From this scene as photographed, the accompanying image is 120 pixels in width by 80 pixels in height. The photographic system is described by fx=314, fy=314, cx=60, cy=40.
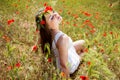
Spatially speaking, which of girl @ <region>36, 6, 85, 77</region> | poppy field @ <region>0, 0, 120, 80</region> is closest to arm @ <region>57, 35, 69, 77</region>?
girl @ <region>36, 6, 85, 77</region>

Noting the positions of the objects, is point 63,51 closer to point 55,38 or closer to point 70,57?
point 55,38

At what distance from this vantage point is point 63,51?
3977mm

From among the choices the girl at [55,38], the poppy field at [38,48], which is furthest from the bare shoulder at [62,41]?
the poppy field at [38,48]

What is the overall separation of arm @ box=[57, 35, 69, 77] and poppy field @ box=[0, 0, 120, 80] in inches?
4.9

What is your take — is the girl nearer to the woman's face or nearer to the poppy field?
the woman's face

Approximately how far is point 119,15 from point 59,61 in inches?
290

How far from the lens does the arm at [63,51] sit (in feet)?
12.7

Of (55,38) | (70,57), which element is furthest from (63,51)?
(70,57)

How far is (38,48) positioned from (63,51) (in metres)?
0.35

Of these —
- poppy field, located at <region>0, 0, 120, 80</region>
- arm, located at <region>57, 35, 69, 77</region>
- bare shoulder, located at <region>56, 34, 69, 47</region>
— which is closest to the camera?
poppy field, located at <region>0, 0, 120, 80</region>

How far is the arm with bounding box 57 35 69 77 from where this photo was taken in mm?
3871

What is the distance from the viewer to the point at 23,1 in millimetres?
8641

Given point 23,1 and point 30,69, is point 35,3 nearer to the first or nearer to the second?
point 23,1

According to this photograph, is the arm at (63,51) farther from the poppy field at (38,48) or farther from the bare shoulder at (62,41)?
the poppy field at (38,48)
